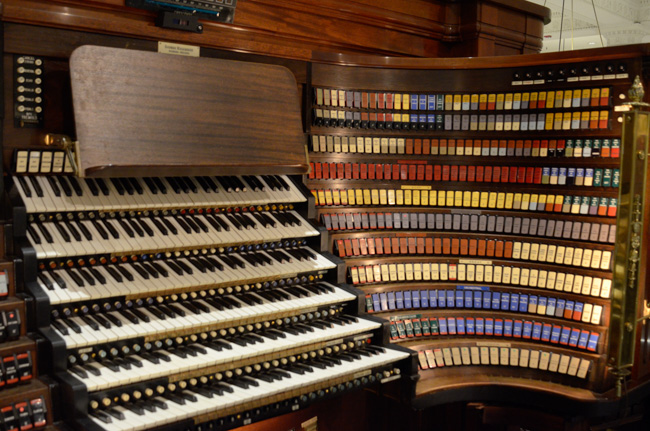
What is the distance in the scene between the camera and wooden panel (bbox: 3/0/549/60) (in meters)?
3.71

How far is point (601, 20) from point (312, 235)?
8.70m

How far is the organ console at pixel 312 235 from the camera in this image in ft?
10.4

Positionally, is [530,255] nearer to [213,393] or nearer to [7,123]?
[213,393]

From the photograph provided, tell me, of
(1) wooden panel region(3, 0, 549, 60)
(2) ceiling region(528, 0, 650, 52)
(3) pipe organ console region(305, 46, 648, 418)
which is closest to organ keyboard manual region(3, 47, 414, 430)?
(1) wooden panel region(3, 0, 549, 60)

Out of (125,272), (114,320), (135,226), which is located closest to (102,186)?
(135,226)

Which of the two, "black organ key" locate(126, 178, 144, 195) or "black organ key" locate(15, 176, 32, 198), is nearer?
"black organ key" locate(15, 176, 32, 198)

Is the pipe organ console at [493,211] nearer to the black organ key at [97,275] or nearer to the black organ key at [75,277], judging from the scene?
the black organ key at [97,275]

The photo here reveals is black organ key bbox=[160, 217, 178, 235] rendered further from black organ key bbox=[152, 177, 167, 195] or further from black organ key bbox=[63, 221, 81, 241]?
black organ key bbox=[63, 221, 81, 241]

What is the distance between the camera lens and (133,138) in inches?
133

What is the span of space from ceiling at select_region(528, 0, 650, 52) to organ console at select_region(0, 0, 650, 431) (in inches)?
190

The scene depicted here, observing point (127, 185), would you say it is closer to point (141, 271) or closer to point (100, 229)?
point (100, 229)

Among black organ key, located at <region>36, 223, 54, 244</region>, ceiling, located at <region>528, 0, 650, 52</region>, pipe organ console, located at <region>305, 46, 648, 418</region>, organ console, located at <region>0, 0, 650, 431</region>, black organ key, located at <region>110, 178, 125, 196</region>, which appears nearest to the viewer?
organ console, located at <region>0, 0, 650, 431</region>

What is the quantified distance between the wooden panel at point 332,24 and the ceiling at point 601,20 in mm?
3589

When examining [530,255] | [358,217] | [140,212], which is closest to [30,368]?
[140,212]
